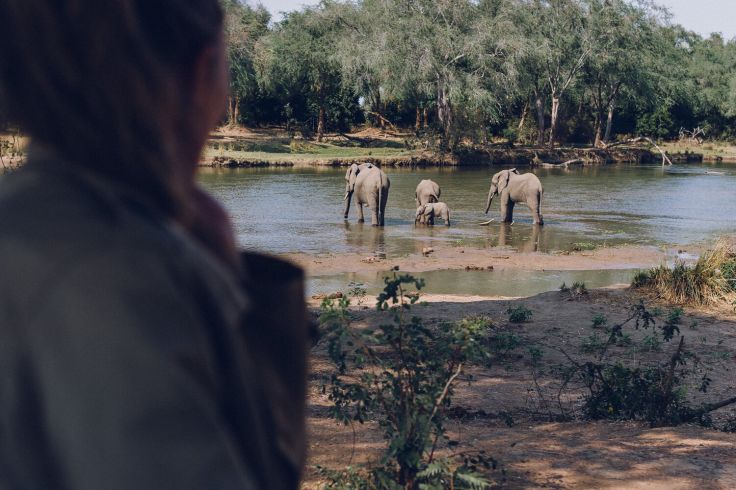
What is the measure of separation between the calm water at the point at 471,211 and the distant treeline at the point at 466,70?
6.22m

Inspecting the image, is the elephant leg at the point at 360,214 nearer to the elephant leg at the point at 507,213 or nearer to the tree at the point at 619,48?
the elephant leg at the point at 507,213

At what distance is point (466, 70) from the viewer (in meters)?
43.8

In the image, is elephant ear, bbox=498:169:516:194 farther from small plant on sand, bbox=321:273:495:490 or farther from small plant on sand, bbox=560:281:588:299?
small plant on sand, bbox=321:273:495:490

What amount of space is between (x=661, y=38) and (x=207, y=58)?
5510 centimetres

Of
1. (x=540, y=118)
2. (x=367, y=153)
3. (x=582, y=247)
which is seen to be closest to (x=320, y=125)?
(x=367, y=153)

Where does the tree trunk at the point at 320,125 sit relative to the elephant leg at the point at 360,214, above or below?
above

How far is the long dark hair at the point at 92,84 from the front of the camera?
90 centimetres

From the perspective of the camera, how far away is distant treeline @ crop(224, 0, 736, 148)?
139 feet

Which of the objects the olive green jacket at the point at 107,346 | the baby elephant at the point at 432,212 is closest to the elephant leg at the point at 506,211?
the baby elephant at the point at 432,212

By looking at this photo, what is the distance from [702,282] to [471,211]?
13304 mm

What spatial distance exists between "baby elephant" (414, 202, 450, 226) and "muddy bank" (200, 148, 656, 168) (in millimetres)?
15363

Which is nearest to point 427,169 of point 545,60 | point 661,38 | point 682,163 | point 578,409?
point 545,60

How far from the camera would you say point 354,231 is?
69.5 feet

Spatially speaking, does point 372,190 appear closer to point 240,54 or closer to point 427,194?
point 427,194
